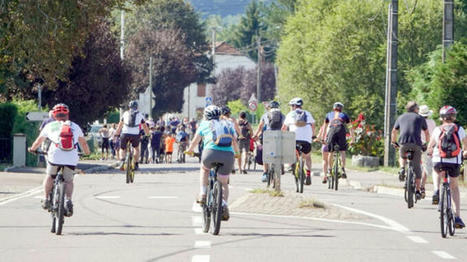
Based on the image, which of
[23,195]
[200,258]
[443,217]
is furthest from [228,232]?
[23,195]

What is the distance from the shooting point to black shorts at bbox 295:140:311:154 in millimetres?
23188

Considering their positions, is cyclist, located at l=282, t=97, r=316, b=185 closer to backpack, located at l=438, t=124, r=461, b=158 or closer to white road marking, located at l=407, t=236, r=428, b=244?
backpack, located at l=438, t=124, r=461, b=158

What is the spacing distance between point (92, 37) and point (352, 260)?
34696 mm

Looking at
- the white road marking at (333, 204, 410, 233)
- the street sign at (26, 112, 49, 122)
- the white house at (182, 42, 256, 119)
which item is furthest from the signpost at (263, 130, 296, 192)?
the white house at (182, 42, 256, 119)

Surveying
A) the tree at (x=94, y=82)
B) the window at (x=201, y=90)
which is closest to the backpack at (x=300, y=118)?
the tree at (x=94, y=82)

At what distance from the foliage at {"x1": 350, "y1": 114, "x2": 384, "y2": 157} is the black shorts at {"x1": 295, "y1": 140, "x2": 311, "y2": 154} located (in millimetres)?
14409

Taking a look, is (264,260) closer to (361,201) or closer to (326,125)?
(361,201)

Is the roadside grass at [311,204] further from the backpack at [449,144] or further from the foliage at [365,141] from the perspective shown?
the foliage at [365,141]

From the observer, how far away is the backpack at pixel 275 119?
24.5 m

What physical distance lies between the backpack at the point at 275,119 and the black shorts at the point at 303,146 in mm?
1364

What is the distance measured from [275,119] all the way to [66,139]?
9669mm

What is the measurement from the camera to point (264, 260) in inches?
482

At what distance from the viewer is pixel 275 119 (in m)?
24.5

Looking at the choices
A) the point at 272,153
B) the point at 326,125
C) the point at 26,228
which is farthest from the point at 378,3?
the point at 26,228
